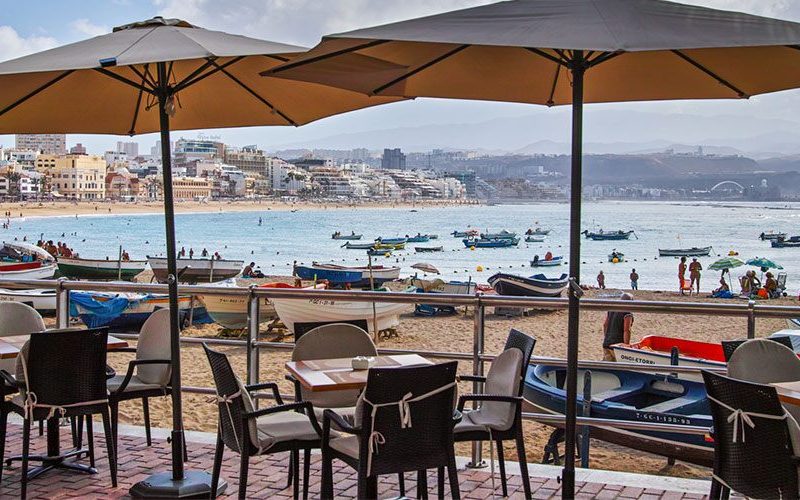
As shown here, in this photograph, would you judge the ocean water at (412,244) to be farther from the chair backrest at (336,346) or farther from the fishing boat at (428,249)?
the chair backrest at (336,346)

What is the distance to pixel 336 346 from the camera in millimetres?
4980

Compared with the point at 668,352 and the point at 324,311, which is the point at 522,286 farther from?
the point at 668,352

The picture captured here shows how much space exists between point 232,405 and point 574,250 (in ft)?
5.79

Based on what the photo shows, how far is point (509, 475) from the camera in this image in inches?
199

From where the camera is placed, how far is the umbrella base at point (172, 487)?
15.1 ft

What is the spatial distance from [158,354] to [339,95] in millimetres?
2052

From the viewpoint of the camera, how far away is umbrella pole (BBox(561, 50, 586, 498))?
145 inches

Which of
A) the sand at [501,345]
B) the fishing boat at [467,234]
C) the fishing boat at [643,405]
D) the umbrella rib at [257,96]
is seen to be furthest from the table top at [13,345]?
the fishing boat at [467,234]

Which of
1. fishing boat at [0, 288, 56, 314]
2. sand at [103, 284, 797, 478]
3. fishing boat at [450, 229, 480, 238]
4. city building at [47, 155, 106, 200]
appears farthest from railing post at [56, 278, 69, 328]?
city building at [47, 155, 106, 200]

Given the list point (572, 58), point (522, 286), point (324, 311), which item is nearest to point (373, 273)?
point (522, 286)

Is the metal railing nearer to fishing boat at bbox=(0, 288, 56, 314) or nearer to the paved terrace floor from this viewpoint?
the paved terrace floor

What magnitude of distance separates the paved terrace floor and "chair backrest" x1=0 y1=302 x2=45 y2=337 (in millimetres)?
828

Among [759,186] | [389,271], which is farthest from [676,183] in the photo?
[389,271]

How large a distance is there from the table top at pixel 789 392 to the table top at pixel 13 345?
3.76m
